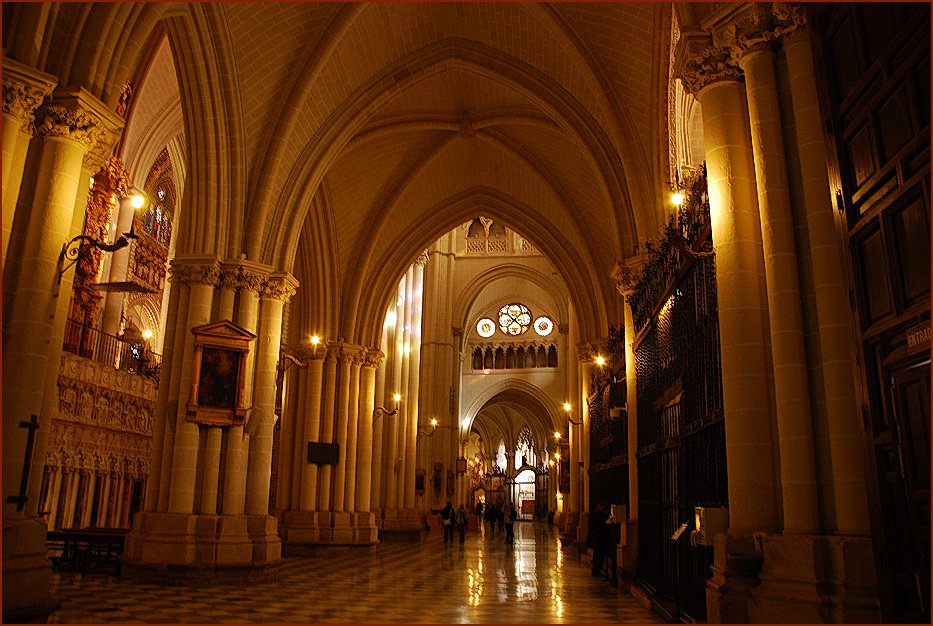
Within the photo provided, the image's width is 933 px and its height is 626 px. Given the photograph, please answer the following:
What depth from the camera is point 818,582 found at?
5.19m

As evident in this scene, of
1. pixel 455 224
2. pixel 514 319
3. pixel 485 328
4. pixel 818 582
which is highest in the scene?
pixel 514 319

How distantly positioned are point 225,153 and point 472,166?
349 inches

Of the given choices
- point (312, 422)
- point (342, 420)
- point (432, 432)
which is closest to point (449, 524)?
point (342, 420)

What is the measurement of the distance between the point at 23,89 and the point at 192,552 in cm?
715

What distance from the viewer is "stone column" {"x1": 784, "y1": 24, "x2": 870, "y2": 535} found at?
17.5 feet

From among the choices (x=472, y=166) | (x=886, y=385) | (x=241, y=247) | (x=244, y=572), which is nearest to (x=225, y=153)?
(x=241, y=247)

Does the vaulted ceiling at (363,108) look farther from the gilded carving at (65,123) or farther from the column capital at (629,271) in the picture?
A: the gilded carving at (65,123)

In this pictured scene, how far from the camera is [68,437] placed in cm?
1567

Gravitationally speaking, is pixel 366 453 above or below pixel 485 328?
below

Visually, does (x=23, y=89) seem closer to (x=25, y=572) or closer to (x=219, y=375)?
(x=25, y=572)

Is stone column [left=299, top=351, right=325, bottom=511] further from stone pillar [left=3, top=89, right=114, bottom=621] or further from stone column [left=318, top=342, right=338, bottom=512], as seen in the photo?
stone pillar [left=3, top=89, right=114, bottom=621]

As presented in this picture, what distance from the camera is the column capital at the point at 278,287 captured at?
42.9 feet

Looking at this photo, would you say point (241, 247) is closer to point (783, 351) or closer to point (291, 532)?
point (291, 532)

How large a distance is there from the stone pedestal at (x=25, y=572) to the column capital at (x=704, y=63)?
24.2 feet
